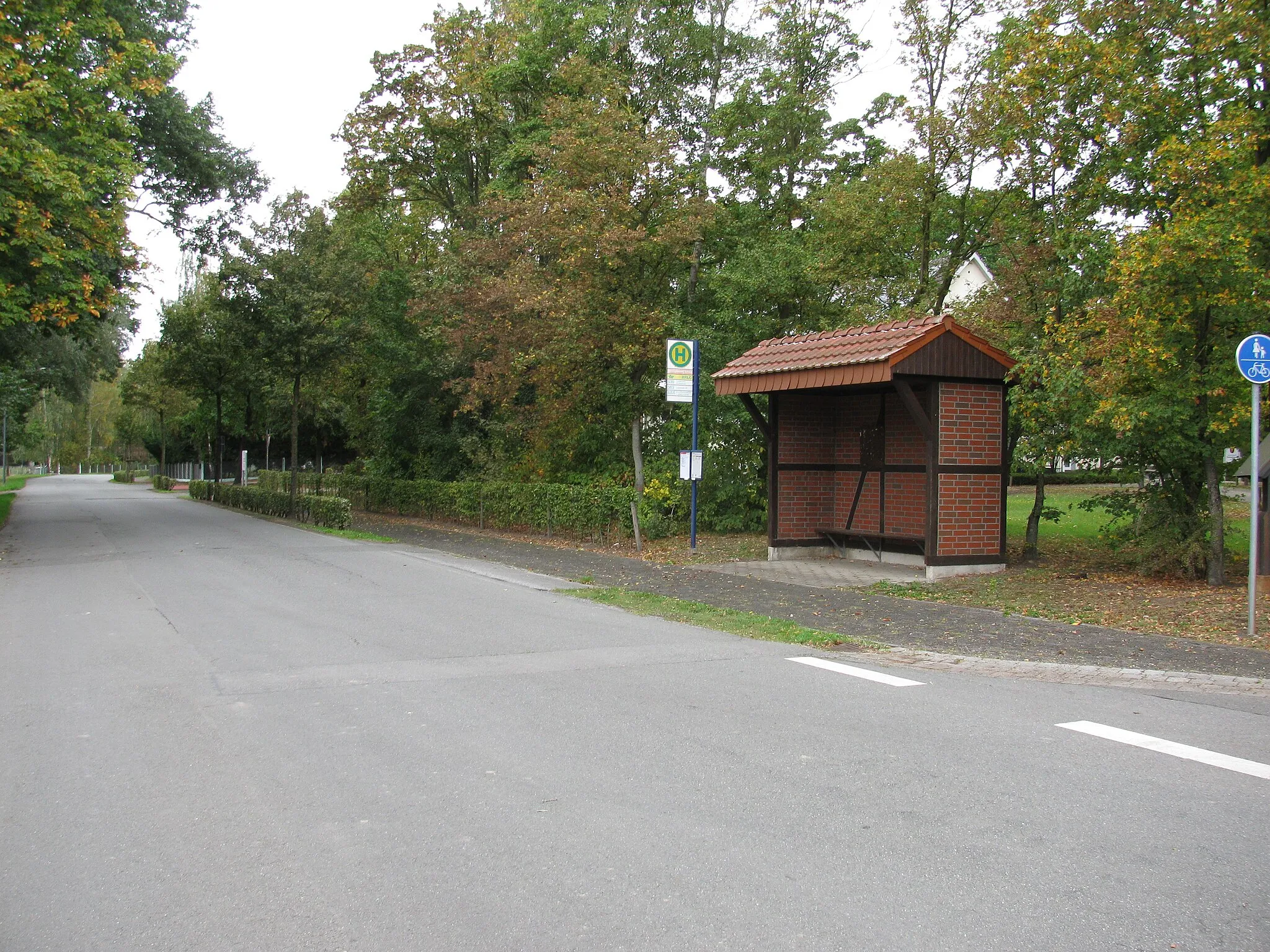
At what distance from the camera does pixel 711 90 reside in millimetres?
24766

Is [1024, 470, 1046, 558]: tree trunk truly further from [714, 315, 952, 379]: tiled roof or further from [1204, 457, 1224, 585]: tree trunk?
[714, 315, 952, 379]: tiled roof

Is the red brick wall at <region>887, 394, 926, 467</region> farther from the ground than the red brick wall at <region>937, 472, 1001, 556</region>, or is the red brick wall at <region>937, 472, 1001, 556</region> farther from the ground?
the red brick wall at <region>887, 394, 926, 467</region>

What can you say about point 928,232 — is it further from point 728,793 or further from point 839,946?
point 839,946

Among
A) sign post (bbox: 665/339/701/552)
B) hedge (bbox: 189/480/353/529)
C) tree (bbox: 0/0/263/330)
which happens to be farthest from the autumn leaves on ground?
hedge (bbox: 189/480/353/529)

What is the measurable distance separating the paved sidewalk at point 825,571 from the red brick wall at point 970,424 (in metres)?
1.84

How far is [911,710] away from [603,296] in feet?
49.6

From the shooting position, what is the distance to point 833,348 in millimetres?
14227

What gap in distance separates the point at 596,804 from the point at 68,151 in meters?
19.0

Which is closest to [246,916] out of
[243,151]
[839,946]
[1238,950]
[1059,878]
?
[839,946]

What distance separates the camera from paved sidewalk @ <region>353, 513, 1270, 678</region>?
Result: 8.46m

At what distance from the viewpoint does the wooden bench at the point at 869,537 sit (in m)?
14.9

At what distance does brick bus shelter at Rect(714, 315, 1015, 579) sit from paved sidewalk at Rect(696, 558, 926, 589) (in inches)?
12.3

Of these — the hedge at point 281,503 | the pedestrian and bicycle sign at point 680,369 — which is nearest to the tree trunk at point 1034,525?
the pedestrian and bicycle sign at point 680,369

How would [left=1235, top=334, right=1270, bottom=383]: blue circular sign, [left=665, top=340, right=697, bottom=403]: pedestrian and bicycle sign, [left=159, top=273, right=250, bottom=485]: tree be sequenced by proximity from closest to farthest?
[left=1235, top=334, right=1270, bottom=383]: blue circular sign < [left=665, top=340, right=697, bottom=403]: pedestrian and bicycle sign < [left=159, top=273, right=250, bottom=485]: tree
